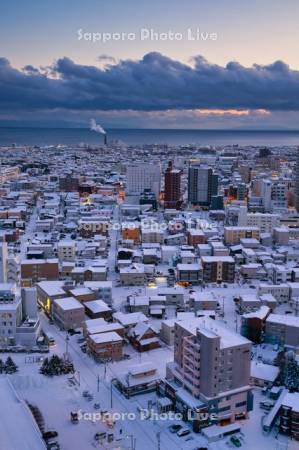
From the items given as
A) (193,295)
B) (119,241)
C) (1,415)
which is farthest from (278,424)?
(119,241)

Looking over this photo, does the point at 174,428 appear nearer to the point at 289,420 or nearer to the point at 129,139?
the point at 289,420

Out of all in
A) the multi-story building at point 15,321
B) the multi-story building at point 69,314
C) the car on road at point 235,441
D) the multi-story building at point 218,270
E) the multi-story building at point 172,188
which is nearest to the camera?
the car on road at point 235,441

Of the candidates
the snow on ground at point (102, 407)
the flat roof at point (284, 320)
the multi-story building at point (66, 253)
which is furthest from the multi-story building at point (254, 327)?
the multi-story building at point (66, 253)

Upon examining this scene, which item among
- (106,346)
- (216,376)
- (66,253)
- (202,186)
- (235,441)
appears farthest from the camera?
(202,186)

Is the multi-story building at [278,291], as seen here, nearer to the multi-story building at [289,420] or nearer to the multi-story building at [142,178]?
the multi-story building at [289,420]

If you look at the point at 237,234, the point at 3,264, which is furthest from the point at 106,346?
the point at 237,234

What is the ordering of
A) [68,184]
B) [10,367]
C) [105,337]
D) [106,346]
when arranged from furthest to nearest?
[68,184], [105,337], [106,346], [10,367]

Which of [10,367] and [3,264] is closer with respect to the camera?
[10,367]
